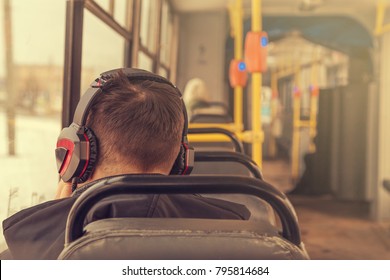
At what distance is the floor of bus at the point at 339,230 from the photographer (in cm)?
383

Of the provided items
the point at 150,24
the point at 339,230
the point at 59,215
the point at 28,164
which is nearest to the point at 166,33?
the point at 150,24

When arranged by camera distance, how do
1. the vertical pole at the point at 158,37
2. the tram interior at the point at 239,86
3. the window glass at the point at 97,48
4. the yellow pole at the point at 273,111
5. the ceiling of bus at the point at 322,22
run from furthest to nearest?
the yellow pole at the point at 273,111 → the ceiling of bus at the point at 322,22 → the vertical pole at the point at 158,37 → the window glass at the point at 97,48 → the tram interior at the point at 239,86

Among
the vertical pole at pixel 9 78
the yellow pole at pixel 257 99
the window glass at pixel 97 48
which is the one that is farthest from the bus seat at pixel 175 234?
the yellow pole at pixel 257 99

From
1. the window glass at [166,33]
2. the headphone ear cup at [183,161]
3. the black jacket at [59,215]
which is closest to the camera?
the black jacket at [59,215]

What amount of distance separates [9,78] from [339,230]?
3.80 meters

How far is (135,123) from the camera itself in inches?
33.2

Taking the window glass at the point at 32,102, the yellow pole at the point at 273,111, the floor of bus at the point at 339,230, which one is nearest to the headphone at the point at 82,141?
the window glass at the point at 32,102

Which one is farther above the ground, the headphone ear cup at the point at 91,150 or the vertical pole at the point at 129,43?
the vertical pole at the point at 129,43

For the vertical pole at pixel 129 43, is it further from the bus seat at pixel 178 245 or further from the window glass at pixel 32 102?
the bus seat at pixel 178 245

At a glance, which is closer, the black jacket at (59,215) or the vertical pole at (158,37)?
the black jacket at (59,215)

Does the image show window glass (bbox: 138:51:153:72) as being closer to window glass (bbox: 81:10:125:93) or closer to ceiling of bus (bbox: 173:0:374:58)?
window glass (bbox: 81:10:125:93)

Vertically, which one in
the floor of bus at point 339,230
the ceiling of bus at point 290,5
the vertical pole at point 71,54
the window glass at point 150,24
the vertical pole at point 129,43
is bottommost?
the floor of bus at point 339,230
